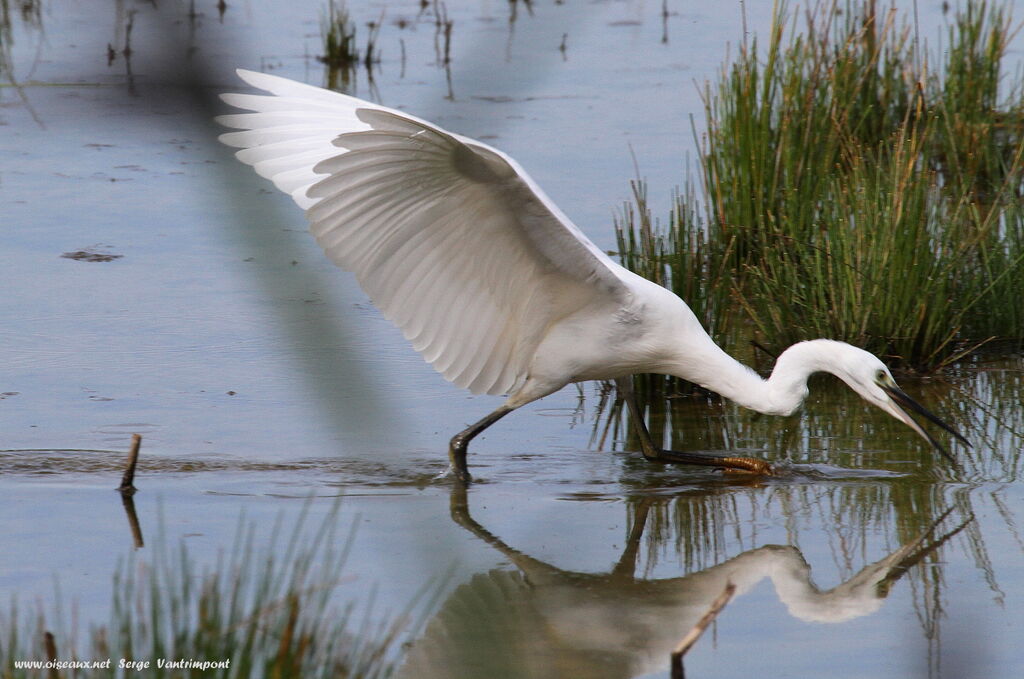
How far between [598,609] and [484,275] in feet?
4.06

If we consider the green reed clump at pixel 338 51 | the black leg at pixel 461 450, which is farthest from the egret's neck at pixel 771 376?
the green reed clump at pixel 338 51

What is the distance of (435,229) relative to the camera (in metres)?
4.09

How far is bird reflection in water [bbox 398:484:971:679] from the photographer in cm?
318

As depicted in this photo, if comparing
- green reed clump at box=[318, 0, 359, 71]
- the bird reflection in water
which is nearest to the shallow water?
the bird reflection in water

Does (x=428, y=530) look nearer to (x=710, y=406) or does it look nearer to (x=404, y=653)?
(x=404, y=653)

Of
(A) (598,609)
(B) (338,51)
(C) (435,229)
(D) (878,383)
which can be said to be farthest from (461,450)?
(B) (338,51)

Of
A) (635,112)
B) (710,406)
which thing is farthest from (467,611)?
(635,112)

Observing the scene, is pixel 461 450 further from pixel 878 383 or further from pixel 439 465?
pixel 878 383

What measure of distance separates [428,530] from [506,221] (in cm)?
292

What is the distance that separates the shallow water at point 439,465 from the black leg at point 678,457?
6 centimetres

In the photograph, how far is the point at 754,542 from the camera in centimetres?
409

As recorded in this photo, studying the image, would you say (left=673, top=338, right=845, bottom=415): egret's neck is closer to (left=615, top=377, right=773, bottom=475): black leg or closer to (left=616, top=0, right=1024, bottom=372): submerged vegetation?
(left=615, top=377, right=773, bottom=475): black leg

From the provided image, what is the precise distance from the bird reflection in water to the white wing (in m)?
0.73

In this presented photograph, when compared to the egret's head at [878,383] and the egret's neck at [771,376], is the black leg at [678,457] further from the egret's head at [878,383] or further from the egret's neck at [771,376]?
the egret's head at [878,383]
